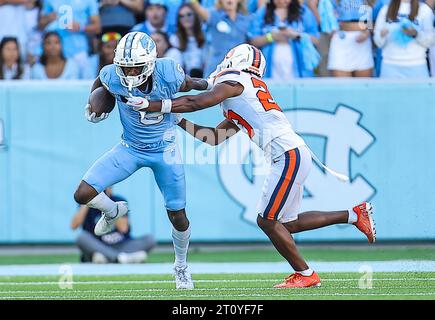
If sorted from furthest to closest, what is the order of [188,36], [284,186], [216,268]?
[188,36] → [216,268] → [284,186]

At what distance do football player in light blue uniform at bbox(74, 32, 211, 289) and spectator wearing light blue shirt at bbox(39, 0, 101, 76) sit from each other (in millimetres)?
3505

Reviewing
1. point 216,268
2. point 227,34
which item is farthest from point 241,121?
point 227,34

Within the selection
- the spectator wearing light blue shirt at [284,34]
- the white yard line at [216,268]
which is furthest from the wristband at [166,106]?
the spectator wearing light blue shirt at [284,34]

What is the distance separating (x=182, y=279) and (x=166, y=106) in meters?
1.39

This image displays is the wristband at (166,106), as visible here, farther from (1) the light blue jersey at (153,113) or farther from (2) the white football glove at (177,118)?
(2) the white football glove at (177,118)

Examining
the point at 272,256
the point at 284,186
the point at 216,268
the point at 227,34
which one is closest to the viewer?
the point at 284,186

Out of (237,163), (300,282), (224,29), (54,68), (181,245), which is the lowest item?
(300,282)

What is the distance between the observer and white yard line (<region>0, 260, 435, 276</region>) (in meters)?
9.63

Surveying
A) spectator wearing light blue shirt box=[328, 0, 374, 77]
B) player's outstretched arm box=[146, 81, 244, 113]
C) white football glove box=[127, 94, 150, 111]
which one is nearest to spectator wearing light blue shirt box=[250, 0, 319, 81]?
spectator wearing light blue shirt box=[328, 0, 374, 77]

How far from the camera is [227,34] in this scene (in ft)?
37.4

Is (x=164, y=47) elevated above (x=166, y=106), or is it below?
above

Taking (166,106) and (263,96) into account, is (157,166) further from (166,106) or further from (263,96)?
(263,96)

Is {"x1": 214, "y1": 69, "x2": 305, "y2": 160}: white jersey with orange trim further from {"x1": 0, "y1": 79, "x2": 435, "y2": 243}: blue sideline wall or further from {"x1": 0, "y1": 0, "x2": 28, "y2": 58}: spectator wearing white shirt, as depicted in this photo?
{"x1": 0, "y1": 0, "x2": 28, "y2": 58}: spectator wearing white shirt

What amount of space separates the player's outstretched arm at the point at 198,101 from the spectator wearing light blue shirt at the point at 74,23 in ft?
13.5
